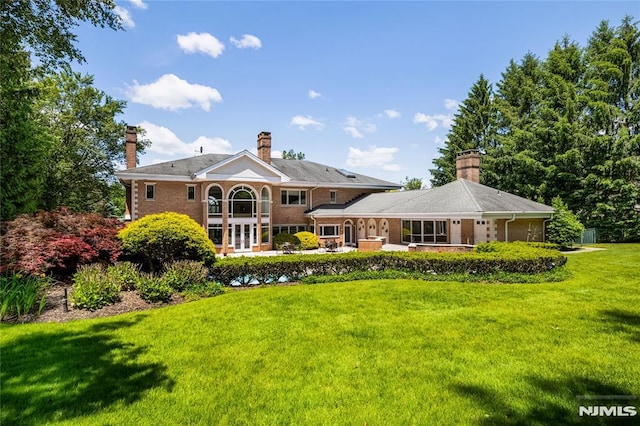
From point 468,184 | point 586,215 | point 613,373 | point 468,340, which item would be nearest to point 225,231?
point 468,184

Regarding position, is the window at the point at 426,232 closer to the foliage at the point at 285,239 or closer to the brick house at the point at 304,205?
the brick house at the point at 304,205

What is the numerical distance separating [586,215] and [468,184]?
595 inches

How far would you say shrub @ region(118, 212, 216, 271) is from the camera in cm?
1223

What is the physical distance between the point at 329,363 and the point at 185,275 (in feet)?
23.2

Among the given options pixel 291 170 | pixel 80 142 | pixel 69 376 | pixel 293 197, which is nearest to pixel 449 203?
pixel 293 197

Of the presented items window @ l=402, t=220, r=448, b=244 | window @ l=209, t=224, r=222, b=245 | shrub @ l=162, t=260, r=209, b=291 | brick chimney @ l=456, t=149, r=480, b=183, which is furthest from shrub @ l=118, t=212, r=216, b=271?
brick chimney @ l=456, t=149, r=480, b=183

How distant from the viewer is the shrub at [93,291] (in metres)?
8.45

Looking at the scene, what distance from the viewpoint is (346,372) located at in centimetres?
500

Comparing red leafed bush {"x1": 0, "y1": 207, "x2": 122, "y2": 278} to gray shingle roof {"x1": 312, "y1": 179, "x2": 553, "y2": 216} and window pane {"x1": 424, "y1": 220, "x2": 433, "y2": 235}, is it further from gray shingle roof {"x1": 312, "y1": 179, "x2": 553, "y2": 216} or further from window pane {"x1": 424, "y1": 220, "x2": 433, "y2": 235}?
window pane {"x1": 424, "y1": 220, "x2": 433, "y2": 235}

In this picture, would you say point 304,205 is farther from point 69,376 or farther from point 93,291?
point 69,376

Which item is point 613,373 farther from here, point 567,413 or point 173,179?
point 173,179

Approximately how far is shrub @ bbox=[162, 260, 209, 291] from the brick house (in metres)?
13.4

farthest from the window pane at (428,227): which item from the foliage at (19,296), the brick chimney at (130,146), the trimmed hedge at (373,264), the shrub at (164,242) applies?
the brick chimney at (130,146)

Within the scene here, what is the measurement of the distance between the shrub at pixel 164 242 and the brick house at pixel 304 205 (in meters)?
11.1
